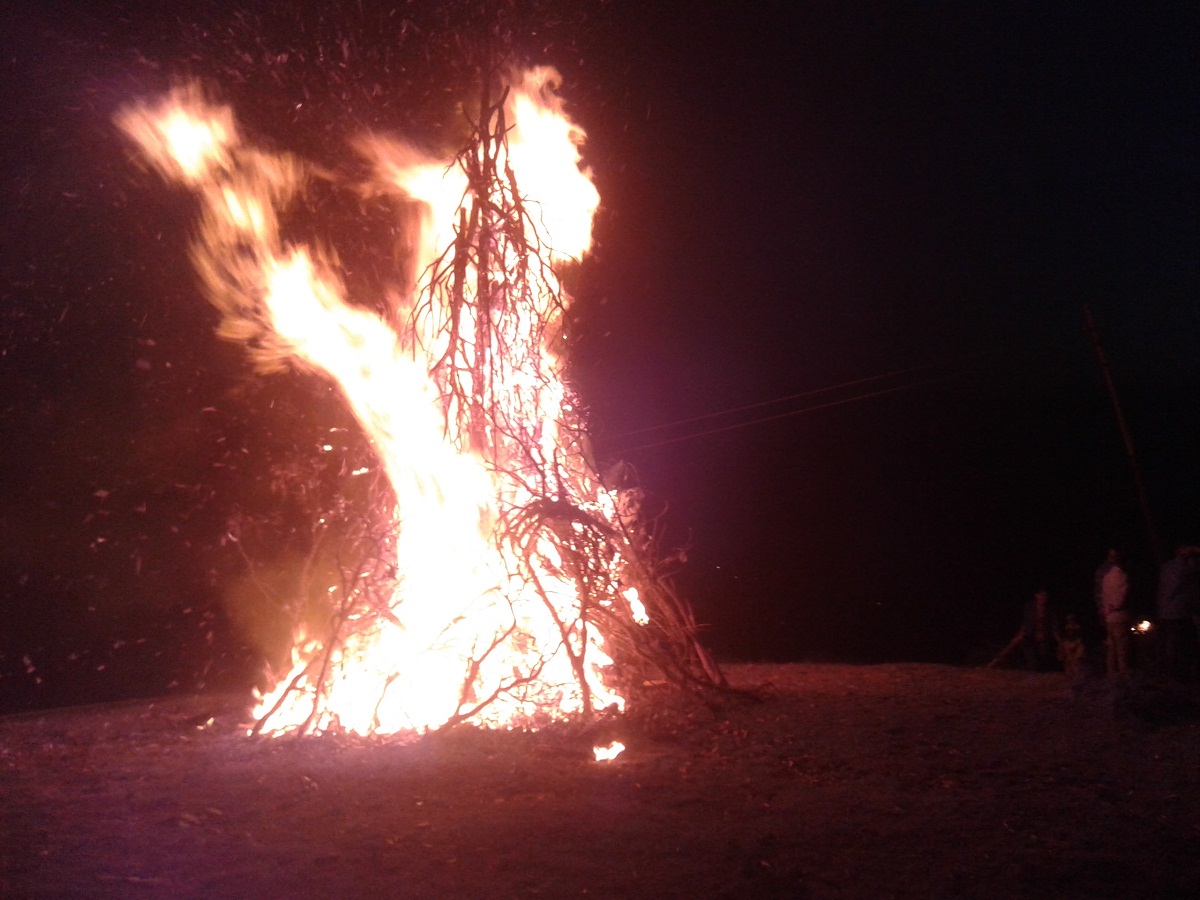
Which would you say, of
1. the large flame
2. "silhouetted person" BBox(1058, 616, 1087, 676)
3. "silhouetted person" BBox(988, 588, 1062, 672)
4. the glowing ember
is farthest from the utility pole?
the glowing ember

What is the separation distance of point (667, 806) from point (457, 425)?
358 cm

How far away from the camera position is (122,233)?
34.6ft

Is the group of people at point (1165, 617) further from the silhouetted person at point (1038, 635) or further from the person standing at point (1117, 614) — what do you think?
the silhouetted person at point (1038, 635)

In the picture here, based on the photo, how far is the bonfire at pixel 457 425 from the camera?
7805mm

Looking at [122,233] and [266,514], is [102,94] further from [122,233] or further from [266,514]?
[266,514]

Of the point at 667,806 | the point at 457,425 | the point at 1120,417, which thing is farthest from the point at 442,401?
the point at 1120,417

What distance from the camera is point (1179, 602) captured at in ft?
32.0

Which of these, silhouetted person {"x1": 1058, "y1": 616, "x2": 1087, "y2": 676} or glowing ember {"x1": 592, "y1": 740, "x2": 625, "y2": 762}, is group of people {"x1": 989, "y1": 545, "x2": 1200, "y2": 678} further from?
glowing ember {"x1": 592, "y1": 740, "x2": 625, "y2": 762}

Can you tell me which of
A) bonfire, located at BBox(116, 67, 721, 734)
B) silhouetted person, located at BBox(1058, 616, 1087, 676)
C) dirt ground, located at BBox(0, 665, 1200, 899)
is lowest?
dirt ground, located at BBox(0, 665, 1200, 899)

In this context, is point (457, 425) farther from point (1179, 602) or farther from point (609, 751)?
point (1179, 602)

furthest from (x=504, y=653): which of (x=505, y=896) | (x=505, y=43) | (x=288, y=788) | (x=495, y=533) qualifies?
(x=505, y=43)

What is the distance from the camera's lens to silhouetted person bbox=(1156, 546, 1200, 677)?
9.70 meters

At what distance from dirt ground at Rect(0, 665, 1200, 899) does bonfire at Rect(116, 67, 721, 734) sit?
698 mm

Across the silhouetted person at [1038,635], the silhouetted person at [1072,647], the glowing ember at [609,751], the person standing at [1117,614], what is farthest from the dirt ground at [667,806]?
the silhouetted person at [1038,635]
